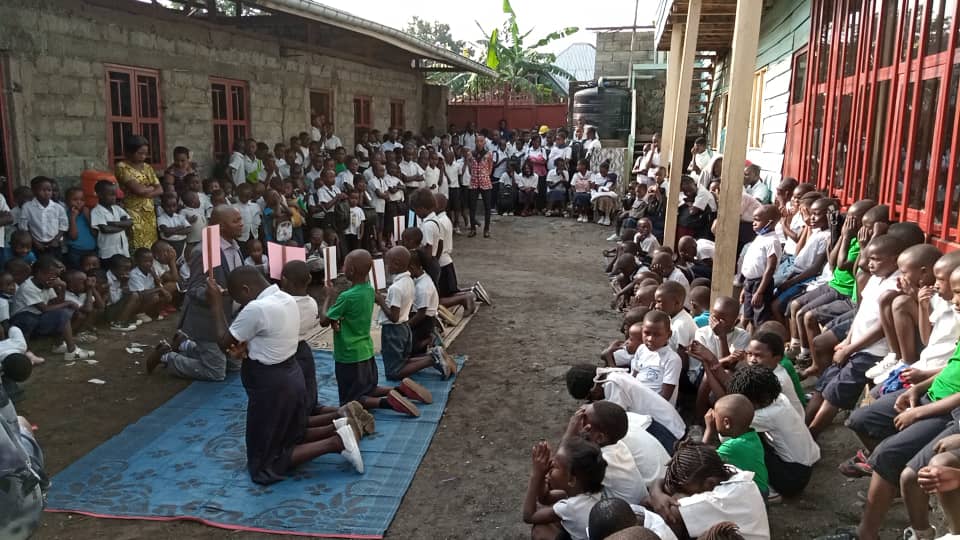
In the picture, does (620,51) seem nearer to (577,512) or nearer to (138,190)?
(138,190)

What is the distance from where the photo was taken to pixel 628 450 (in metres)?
3.21

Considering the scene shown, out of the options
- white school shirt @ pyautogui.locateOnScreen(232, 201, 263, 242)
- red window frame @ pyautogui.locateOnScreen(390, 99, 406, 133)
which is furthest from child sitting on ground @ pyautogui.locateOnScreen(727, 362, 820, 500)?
red window frame @ pyautogui.locateOnScreen(390, 99, 406, 133)

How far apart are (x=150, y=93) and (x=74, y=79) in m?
1.16

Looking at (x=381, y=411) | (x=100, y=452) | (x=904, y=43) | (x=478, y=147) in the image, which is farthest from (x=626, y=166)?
(x=100, y=452)

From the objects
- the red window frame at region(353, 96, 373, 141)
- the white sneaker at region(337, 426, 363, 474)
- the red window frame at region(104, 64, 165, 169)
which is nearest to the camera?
the white sneaker at region(337, 426, 363, 474)

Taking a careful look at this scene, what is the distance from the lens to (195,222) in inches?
312

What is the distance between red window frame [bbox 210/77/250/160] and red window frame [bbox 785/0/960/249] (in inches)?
285

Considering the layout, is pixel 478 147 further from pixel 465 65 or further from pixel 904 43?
pixel 904 43

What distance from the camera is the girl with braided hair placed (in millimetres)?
2773

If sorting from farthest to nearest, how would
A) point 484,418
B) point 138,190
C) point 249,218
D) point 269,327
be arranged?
point 249,218
point 138,190
point 484,418
point 269,327

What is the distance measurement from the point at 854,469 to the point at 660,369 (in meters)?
1.15

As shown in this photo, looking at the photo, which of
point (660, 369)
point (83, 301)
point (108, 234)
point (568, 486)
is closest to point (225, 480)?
point (568, 486)

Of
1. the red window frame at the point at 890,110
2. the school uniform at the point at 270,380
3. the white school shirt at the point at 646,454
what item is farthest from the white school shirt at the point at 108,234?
the red window frame at the point at 890,110

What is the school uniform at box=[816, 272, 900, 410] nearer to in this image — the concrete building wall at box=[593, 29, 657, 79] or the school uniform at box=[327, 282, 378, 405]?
the school uniform at box=[327, 282, 378, 405]
